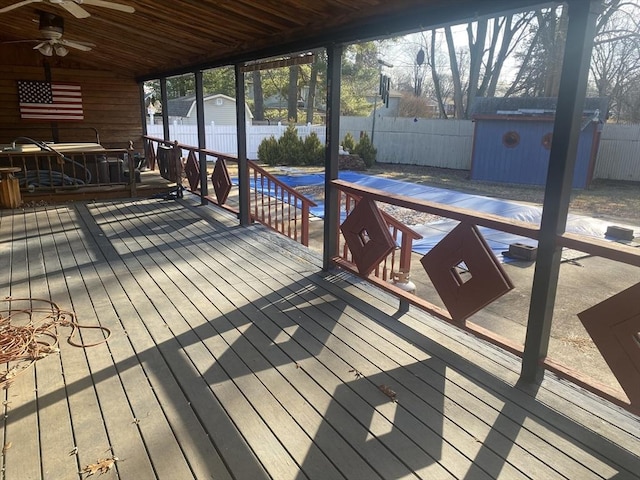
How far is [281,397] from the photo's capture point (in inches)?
91.7

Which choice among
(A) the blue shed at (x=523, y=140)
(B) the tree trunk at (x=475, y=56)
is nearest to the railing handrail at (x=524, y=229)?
(A) the blue shed at (x=523, y=140)

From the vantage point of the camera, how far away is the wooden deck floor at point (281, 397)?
1.91 meters

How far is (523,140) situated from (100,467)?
1547 cm

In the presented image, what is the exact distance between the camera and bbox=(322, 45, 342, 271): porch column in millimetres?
3783

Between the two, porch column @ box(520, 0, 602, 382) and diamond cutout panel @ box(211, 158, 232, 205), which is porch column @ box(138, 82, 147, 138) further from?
porch column @ box(520, 0, 602, 382)

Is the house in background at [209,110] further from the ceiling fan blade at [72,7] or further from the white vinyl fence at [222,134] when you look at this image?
the ceiling fan blade at [72,7]

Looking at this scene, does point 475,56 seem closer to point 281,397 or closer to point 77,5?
point 77,5

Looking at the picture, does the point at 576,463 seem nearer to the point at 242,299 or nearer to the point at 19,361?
the point at 242,299

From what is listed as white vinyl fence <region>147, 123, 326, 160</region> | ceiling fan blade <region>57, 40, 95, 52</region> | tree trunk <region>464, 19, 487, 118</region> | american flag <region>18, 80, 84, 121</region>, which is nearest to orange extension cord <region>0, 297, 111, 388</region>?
ceiling fan blade <region>57, 40, 95, 52</region>

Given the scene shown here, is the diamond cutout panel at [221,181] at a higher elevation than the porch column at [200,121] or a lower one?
lower

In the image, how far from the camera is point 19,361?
8.75 ft

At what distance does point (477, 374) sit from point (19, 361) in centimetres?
256

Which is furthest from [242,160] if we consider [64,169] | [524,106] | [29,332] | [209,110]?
[209,110]

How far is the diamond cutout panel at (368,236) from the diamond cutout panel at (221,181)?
9.91 ft
